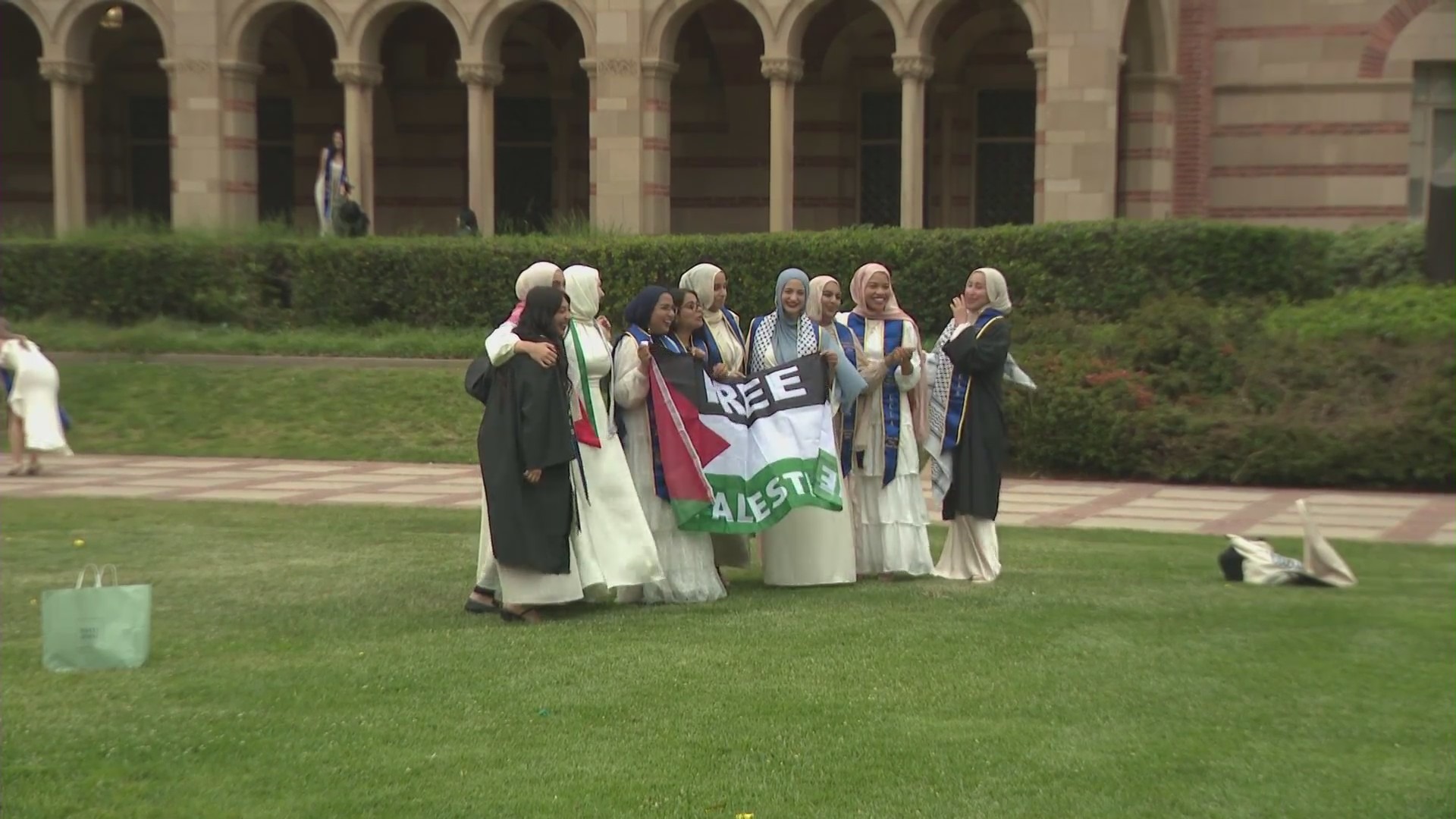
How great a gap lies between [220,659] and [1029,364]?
31.7 feet

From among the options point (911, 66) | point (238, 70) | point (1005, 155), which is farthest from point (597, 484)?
point (1005, 155)

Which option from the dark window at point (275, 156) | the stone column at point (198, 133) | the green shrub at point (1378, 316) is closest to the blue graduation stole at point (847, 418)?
the green shrub at point (1378, 316)

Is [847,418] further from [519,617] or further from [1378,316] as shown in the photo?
[1378,316]

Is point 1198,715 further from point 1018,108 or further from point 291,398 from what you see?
point 1018,108

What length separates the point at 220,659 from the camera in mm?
7516

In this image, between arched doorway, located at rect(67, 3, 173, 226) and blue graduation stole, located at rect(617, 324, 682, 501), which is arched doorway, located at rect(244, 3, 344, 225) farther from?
blue graduation stole, located at rect(617, 324, 682, 501)

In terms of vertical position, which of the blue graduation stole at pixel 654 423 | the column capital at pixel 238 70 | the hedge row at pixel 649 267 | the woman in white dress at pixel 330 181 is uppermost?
the column capital at pixel 238 70

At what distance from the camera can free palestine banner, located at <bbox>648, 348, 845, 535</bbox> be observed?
8.95 m

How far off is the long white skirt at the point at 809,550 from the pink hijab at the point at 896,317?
81cm

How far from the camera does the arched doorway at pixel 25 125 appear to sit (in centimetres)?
2775

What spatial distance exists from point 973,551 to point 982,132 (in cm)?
1620

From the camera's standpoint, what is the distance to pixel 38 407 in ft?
48.7

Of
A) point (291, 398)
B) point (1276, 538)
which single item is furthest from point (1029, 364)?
point (291, 398)

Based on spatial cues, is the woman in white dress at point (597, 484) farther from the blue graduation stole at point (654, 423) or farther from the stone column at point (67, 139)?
the stone column at point (67, 139)
